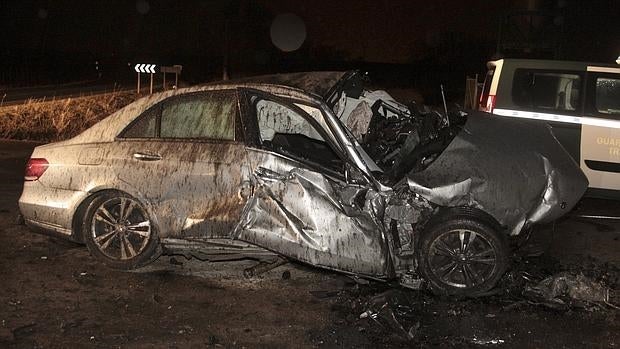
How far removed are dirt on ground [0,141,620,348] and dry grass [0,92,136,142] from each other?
815 cm

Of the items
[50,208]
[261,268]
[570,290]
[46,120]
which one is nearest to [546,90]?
[570,290]

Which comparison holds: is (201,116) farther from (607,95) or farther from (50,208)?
(607,95)

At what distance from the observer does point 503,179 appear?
5047mm

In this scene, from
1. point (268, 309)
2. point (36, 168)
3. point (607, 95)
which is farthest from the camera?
point (607, 95)

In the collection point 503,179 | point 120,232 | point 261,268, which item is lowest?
point 261,268

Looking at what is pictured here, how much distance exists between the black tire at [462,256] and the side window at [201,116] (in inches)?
68.0

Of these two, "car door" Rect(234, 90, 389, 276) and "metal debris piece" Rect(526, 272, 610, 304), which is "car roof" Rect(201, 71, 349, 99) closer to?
"car door" Rect(234, 90, 389, 276)

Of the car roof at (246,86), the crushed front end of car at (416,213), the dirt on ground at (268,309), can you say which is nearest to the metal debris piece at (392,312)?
the dirt on ground at (268,309)

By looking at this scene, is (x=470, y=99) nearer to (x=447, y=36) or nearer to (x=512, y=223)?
(x=512, y=223)

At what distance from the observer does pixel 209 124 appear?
5371mm

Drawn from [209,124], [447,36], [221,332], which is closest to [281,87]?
[209,124]

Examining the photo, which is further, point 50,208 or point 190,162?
point 50,208

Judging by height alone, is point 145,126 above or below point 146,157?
above

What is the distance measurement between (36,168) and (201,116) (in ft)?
5.10
